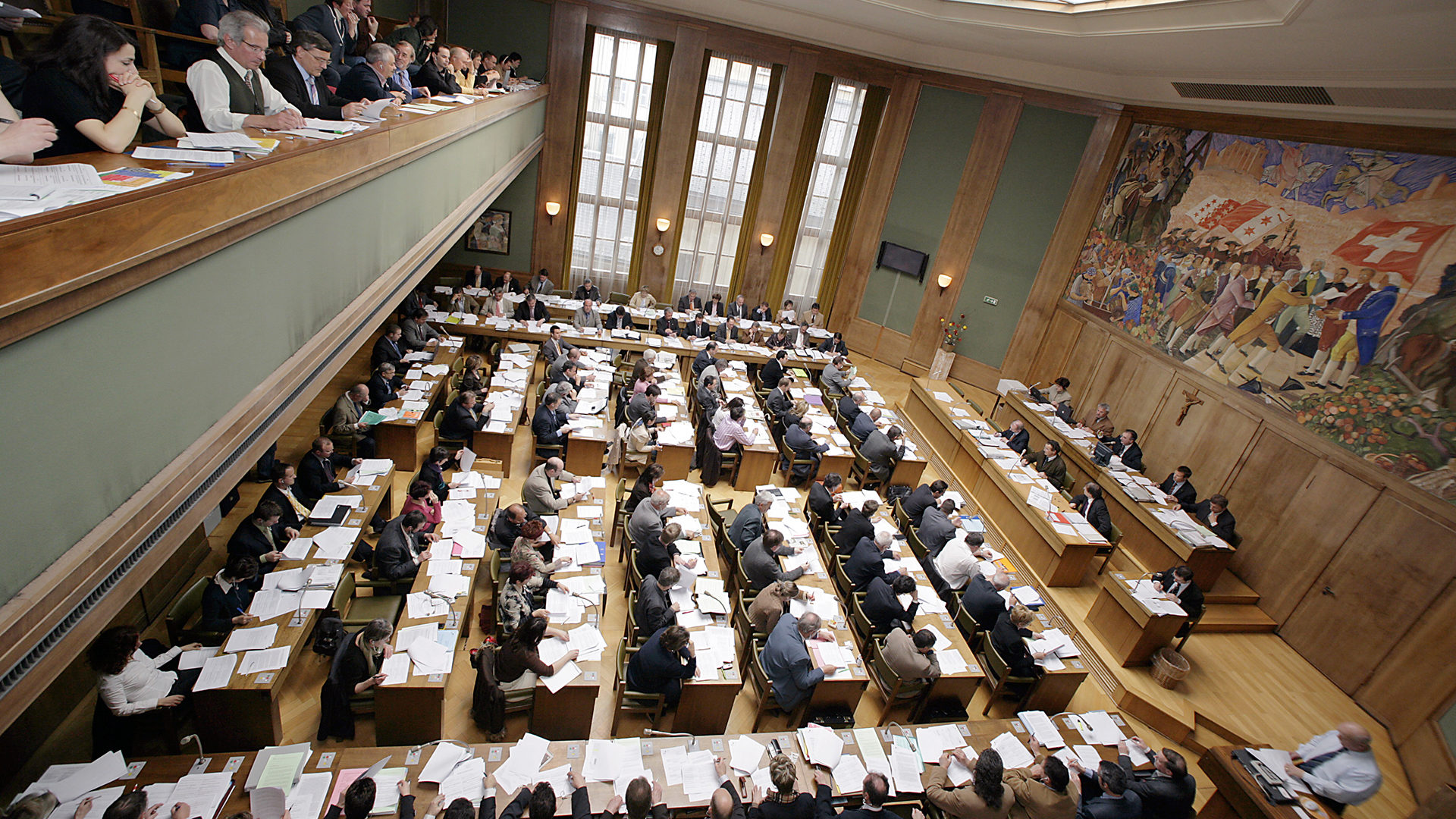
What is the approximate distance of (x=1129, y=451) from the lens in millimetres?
→ 10195

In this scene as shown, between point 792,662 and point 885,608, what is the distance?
1294 mm

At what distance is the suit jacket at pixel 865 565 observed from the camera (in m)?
6.81

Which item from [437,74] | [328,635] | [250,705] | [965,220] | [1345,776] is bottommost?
[250,705]

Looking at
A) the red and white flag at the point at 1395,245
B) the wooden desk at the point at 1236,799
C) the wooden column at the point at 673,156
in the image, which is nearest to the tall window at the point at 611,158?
the wooden column at the point at 673,156

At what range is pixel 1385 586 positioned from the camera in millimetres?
7000

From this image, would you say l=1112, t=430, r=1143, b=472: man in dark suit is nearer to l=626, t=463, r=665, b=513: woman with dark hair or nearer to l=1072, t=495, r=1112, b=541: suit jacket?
l=1072, t=495, r=1112, b=541: suit jacket

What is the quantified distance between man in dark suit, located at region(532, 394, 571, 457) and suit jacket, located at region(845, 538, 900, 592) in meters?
4.13

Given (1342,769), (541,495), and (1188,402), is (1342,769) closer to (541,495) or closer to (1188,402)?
(1188,402)

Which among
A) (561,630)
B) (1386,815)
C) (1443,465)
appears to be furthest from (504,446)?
(1443,465)

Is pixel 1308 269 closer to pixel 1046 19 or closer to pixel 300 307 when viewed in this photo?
pixel 1046 19

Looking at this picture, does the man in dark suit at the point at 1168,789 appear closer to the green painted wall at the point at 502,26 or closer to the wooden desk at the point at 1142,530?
the wooden desk at the point at 1142,530

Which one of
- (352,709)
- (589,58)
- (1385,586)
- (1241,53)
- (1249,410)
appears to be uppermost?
(1241,53)

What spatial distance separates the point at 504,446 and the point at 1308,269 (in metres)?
10.6

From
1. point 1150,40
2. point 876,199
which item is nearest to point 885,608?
point 1150,40
